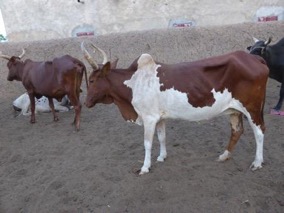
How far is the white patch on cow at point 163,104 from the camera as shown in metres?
3.77

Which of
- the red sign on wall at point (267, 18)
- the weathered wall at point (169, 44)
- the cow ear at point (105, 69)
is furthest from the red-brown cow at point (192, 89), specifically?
the red sign on wall at point (267, 18)

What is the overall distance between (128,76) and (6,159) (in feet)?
7.64

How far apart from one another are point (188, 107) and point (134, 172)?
99 centimetres

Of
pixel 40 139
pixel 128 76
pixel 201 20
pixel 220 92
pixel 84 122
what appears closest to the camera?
pixel 220 92

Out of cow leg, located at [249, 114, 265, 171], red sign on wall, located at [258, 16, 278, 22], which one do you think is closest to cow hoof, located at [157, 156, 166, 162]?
cow leg, located at [249, 114, 265, 171]

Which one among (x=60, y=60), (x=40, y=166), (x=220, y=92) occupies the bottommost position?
(x=40, y=166)

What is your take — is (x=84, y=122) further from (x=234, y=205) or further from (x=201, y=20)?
(x=201, y=20)

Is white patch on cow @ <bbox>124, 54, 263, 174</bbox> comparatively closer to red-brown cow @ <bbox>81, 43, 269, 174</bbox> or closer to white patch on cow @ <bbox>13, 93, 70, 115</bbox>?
red-brown cow @ <bbox>81, 43, 269, 174</bbox>

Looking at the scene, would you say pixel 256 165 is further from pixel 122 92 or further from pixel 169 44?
pixel 169 44

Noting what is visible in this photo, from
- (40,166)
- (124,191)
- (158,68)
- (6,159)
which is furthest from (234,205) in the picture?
(6,159)

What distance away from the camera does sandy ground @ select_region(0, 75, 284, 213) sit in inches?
139

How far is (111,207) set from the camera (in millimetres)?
→ 3537

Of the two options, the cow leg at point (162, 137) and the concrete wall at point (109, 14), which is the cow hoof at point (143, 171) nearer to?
the cow leg at point (162, 137)

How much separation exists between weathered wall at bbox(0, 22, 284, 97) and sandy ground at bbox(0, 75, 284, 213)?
3.29 m
